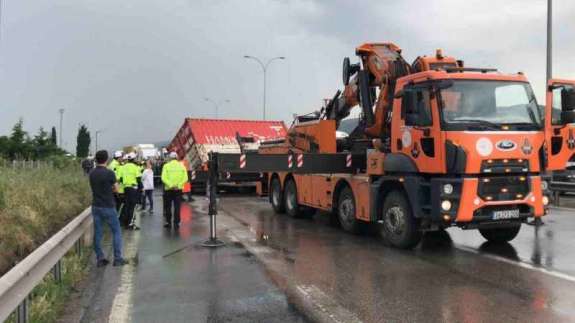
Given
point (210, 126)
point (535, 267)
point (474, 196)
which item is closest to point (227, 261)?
point (474, 196)

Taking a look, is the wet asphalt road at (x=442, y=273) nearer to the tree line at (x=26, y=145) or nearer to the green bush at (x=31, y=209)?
the green bush at (x=31, y=209)

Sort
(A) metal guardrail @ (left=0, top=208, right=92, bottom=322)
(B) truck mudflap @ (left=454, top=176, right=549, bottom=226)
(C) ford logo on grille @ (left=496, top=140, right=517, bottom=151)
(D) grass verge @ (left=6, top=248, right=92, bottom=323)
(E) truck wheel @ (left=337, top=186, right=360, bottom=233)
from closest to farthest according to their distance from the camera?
(A) metal guardrail @ (left=0, top=208, right=92, bottom=322)
(D) grass verge @ (left=6, top=248, right=92, bottom=323)
(B) truck mudflap @ (left=454, top=176, right=549, bottom=226)
(C) ford logo on grille @ (left=496, top=140, right=517, bottom=151)
(E) truck wheel @ (left=337, top=186, right=360, bottom=233)

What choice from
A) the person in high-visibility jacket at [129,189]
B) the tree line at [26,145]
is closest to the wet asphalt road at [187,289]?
the person in high-visibility jacket at [129,189]

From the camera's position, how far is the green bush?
26.0 ft

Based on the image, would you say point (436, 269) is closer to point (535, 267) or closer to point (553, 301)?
point (535, 267)

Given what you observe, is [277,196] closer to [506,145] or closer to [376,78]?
[376,78]

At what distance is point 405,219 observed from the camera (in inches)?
357

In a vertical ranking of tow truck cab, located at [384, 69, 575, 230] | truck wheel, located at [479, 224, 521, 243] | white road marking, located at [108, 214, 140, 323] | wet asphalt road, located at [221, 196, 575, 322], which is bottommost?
white road marking, located at [108, 214, 140, 323]

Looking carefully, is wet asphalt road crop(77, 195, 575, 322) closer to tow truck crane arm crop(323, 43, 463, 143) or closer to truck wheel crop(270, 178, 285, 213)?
tow truck crane arm crop(323, 43, 463, 143)

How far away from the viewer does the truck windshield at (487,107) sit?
8320 millimetres

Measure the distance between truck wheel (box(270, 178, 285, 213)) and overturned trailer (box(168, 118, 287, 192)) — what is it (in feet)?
20.9

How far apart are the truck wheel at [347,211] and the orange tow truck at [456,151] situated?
358 mm

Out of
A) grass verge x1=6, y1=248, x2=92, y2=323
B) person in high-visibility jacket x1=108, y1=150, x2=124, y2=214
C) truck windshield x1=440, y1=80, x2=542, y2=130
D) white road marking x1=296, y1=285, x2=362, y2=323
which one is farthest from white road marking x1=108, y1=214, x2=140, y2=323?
truck windshield x1=440, y1=80, x2=542, y2=130

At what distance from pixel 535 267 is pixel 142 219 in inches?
382
